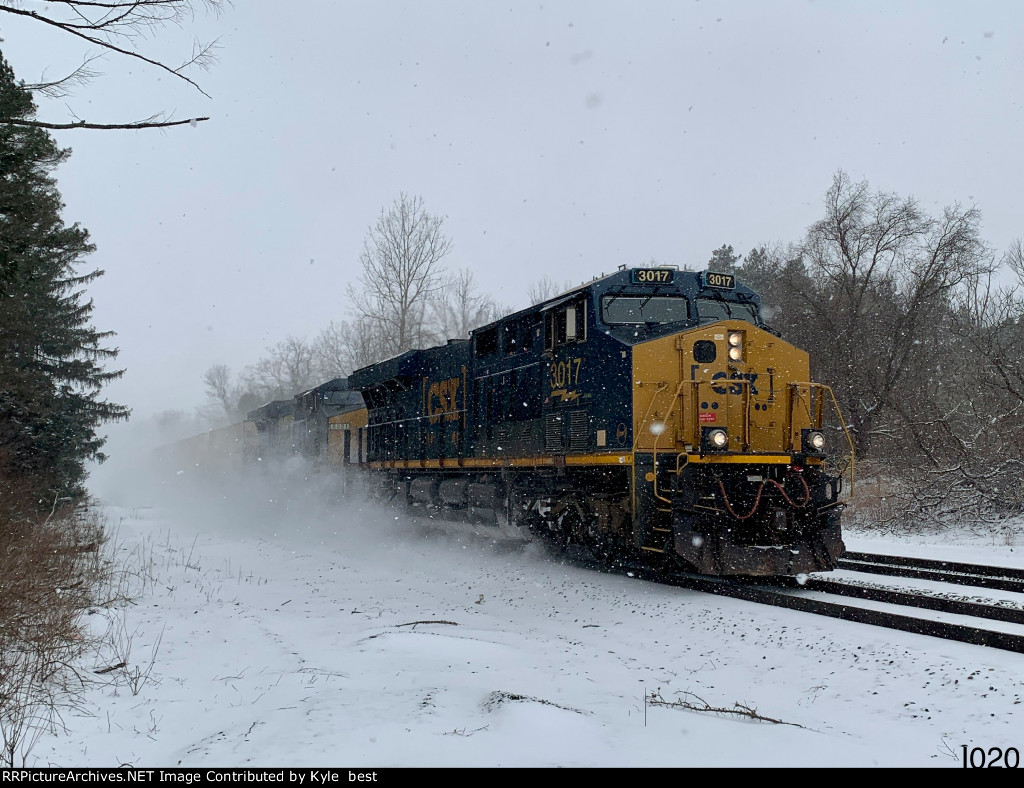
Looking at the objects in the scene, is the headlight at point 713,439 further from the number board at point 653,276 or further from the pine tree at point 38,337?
the pine tree at point 38,337

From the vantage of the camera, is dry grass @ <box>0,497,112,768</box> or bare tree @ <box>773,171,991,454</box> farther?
bare tree @ <box>773,171,991,454</box>

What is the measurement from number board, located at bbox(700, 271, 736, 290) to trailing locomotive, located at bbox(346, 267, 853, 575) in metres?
0.03

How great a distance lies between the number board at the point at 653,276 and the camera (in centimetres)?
1035

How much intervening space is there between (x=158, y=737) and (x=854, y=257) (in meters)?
27.1

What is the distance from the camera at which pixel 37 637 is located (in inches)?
245

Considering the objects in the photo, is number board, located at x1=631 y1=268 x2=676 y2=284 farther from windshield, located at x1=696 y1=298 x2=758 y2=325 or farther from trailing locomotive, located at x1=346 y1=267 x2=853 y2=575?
windshield, located at x1=696 y1=298 x2=758 y2=325

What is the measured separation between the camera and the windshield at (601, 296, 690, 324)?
403 inches

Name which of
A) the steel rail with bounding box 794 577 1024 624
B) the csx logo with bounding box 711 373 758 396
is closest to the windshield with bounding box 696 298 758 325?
the csx logo with bounding box 711 373 758 396

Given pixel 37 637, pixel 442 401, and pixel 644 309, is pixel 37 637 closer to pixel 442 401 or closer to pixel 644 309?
pixel 644 309

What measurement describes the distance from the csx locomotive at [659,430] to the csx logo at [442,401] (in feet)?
4.07

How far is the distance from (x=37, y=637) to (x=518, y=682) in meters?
3.90

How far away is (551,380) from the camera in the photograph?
11352 millimetres

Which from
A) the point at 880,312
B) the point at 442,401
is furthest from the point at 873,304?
the point at 442,401
